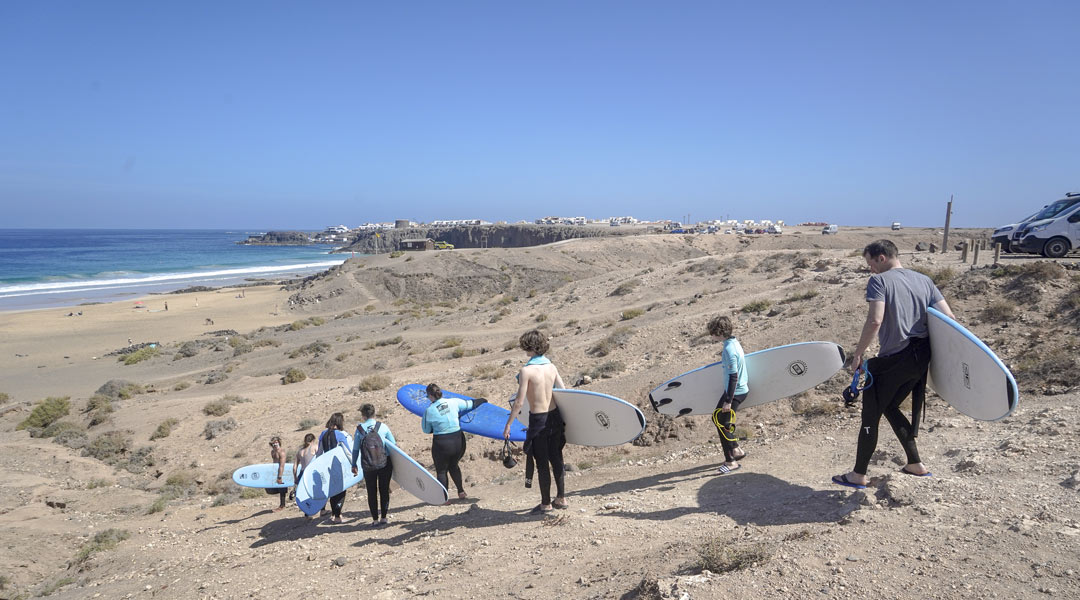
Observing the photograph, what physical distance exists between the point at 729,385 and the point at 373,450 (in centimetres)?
381

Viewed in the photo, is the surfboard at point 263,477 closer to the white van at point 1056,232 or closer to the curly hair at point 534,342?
the curly hair at point 534,342

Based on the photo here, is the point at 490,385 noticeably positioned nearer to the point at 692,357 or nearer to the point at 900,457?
the point at 692,357

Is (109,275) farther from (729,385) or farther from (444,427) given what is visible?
(729,385)

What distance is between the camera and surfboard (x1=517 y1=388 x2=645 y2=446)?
583cm

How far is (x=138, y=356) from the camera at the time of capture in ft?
80.1

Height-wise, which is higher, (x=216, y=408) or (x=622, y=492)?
(x=622, y=492)

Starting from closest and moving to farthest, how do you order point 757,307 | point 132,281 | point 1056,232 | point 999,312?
1. point 999,312
2. point 757,307
3. point 1056,232
4. point 132,281

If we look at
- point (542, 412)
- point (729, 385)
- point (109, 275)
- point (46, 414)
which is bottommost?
point (46, 414)

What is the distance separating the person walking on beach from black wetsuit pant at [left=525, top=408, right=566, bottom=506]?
102 inches

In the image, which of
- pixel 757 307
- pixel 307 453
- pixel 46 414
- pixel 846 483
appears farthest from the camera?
pixel 46 414

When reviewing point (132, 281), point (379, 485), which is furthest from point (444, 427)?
point (132, 281)

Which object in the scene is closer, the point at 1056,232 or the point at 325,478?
the point at 325,478

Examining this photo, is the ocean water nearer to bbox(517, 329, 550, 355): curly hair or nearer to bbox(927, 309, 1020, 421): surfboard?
bbox(517, 329, 550, 355): curly hair

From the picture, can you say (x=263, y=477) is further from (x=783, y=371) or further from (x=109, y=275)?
(x=109, y=275)
